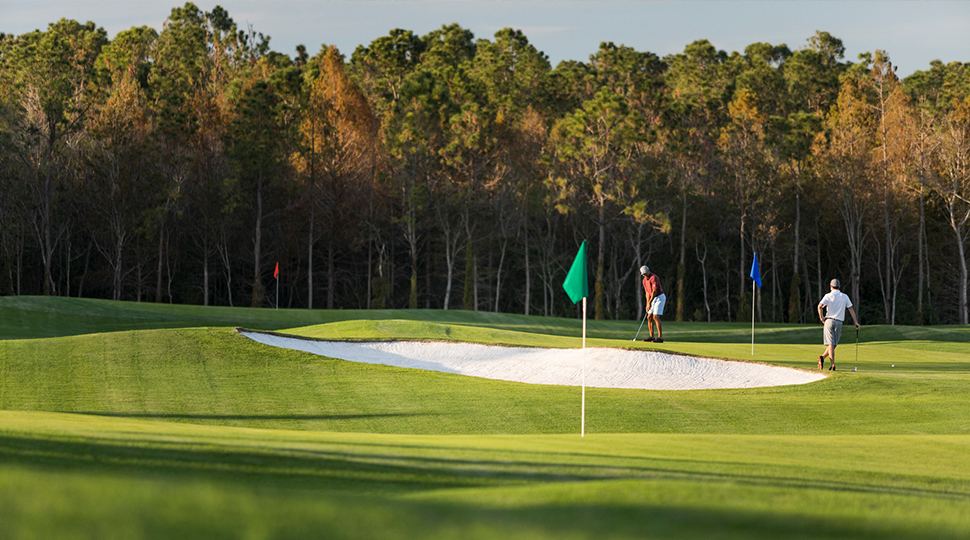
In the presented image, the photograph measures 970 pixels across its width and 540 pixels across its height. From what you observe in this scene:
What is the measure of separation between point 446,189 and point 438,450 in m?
42.1

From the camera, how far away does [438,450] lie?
6988 millimetres

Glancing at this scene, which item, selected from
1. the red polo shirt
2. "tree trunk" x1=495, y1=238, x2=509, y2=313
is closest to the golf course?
the red polo shirt

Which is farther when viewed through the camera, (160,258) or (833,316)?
(160,258)

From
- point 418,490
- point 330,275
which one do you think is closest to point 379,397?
point 418,490

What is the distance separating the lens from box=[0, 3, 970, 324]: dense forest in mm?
46156

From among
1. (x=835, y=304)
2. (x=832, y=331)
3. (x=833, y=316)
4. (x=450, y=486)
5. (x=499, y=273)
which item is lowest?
(x=450, y=486)

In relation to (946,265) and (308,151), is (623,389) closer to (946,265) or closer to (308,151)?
(308,151)

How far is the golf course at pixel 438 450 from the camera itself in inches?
143

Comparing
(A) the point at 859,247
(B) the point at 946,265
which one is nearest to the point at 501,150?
(A) the point at 859,247

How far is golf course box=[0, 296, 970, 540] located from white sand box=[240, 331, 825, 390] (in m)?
0.82

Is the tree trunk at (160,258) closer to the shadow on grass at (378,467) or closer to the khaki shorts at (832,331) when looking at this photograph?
the khaki shorts at (832,331)

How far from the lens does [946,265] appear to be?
53.0 m

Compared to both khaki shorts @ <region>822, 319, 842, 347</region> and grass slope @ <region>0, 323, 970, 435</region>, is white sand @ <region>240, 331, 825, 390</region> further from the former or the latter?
grass slope @ <region>0, 323, 970, 435</region>

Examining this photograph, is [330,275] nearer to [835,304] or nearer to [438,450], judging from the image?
[835,304]
